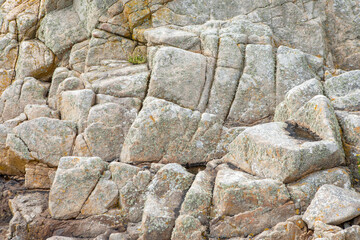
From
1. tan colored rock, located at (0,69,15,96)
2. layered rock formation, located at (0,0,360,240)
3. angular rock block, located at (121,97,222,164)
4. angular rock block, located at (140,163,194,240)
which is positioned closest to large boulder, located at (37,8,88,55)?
layered rock formation, located at (0,0,360,240)

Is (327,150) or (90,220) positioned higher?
(327,150)

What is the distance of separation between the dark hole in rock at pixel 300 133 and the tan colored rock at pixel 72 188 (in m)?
9.45

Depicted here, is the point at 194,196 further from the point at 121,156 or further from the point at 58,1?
the point at 58,1

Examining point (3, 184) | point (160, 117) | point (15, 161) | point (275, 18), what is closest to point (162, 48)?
point (160, 117)

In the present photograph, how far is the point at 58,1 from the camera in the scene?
24672 mm

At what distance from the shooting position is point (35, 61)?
22.9m

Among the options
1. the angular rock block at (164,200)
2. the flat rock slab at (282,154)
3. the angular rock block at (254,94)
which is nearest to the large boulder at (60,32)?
the angular rock block at (254,94)

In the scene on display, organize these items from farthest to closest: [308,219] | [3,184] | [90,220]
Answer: [3,184] < [90,220] < [308,219]

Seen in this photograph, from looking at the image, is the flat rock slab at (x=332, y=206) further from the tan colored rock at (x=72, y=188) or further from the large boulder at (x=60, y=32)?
the large boulder at (x=60, y=32)

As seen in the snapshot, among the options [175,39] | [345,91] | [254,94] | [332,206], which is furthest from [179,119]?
[345,91]

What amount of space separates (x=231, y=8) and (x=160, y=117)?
12.1m

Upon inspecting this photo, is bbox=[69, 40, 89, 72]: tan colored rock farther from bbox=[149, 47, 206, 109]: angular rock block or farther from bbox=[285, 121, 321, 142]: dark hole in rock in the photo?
bbox=[285, 121, 321, 142]: dark hole in rock

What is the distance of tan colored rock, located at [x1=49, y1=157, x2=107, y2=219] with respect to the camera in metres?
14.3

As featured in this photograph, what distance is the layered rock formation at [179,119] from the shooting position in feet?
39.9
